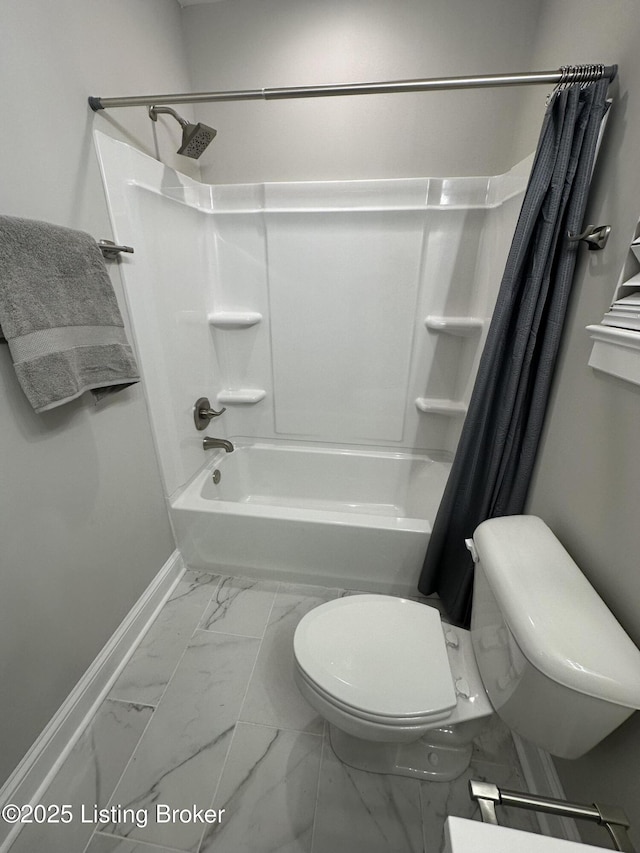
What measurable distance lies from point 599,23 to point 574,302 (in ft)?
2.47

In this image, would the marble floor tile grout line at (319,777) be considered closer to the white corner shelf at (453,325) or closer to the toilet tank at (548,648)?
the toilet tank at (548,648)

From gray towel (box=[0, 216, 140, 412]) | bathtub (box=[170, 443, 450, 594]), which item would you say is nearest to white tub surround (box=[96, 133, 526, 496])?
bathtub (box=[170, 443, 450, 594])

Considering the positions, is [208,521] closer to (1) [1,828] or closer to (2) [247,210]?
(1) [1,828]

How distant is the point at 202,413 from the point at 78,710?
119 cm

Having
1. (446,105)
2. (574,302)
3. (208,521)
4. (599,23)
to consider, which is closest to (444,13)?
(446,105)

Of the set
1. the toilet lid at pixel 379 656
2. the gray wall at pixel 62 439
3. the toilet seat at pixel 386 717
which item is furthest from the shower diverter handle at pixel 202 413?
the toilet seat at pixel 386 717

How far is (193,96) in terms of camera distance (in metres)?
1.08

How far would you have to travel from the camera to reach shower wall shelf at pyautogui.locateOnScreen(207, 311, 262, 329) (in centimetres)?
183

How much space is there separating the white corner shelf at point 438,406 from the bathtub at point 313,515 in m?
0.28

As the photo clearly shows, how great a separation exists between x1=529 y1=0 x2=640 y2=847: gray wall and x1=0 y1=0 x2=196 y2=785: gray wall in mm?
1425

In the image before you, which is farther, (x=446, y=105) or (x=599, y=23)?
(x=446, y=105)

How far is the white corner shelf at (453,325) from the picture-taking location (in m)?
1.63

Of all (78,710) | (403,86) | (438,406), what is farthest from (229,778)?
(403,86)

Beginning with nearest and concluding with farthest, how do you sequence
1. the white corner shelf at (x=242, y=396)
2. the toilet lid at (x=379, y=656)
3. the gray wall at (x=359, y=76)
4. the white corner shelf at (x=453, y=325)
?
the toilet lid at (x=379, y=656) → the gray wall at (x=359, y=76) → the white corner shelf at (x=453, y=325) → the white corner shelf at (x=242, y=396)
